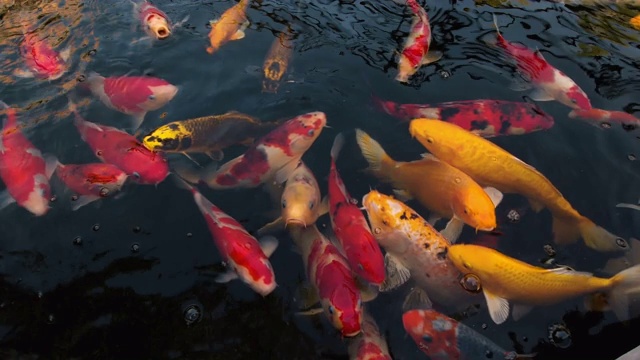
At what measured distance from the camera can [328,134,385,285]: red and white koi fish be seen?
3.72 m

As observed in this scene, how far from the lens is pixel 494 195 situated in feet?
13.9

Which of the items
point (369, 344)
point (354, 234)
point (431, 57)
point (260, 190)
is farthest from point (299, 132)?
point (431, 57)

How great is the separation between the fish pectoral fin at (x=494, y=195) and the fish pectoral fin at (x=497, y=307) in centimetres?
85

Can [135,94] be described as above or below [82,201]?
above

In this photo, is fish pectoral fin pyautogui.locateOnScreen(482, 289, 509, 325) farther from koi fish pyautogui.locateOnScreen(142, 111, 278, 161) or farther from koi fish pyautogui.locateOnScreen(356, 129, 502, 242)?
koi fish pyautogui.locateOnScreen(142, 111, 278, 161)

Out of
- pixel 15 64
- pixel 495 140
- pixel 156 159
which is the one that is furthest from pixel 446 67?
pixel 15 64

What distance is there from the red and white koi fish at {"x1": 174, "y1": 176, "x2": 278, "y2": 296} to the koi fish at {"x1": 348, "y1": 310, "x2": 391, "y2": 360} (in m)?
0.78

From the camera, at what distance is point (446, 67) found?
19.5 feet

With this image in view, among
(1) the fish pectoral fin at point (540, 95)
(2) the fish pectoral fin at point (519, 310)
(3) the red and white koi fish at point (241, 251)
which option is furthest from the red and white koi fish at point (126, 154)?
(1) the fish pectoral fin at point (540, 95)

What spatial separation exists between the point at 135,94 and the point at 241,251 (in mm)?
2417

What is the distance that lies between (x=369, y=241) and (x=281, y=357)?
3.71ft

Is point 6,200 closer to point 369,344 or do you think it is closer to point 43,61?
point 43,61

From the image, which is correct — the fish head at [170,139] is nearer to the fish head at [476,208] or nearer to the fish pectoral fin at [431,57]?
the fish head at [476,208]

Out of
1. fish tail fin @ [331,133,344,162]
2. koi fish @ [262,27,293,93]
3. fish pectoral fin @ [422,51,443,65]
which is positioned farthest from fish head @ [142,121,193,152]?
fish pectoral fin @ [422,51,443,65]
